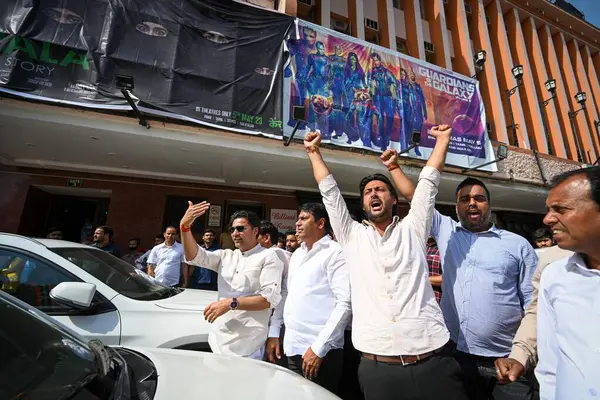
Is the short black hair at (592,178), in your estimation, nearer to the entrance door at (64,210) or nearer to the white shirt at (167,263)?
the white shirt at (167,263)

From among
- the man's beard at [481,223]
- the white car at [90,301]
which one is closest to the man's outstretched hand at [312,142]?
the man's beard at [481,223]

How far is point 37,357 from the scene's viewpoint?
3.31 feet

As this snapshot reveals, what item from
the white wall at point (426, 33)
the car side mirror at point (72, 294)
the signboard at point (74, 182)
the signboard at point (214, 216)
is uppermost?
the white wall at point (426, 33)

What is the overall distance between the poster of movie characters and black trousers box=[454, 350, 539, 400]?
4928 mm

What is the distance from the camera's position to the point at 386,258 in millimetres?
1565

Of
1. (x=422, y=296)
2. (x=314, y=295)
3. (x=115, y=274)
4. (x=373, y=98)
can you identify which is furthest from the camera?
(x=373, y=98)

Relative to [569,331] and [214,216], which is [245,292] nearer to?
[569,331]

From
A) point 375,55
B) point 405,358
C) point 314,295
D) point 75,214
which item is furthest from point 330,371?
point 75,214

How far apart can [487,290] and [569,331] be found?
72 centimetres

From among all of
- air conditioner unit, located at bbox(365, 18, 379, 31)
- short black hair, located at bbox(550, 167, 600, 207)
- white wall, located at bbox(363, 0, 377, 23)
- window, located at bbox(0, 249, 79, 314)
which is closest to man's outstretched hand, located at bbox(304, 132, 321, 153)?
short black hair, located at bbox(550, 167, 600, 207)

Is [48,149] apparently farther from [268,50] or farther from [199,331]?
[199,331]

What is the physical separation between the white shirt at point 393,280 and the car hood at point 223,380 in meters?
Answer: 0.40

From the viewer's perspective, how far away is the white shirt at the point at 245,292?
2.00m

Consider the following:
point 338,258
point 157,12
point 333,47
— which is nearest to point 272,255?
point 338,258
